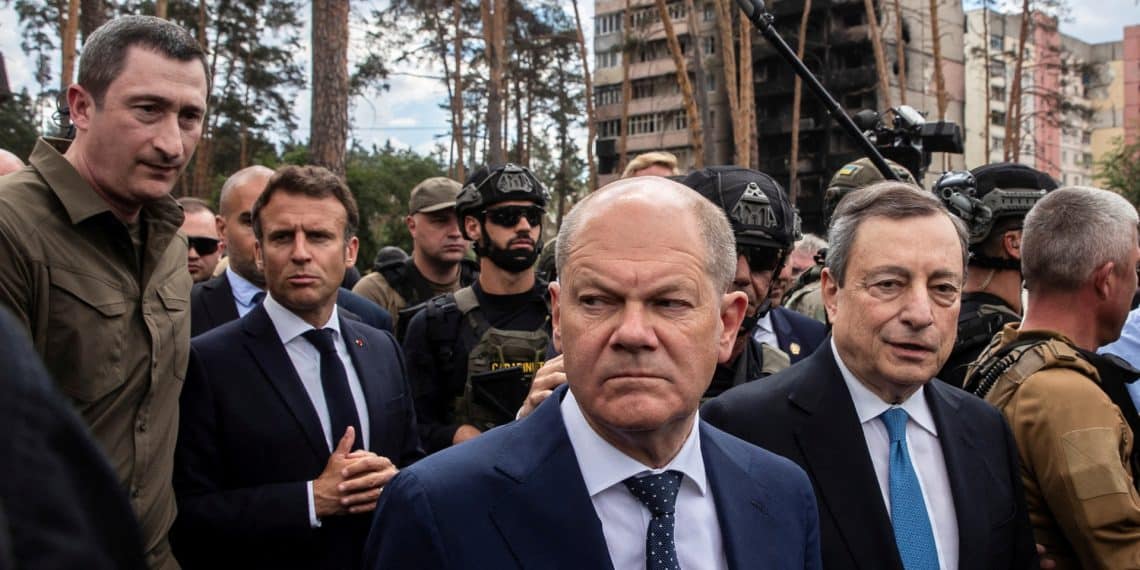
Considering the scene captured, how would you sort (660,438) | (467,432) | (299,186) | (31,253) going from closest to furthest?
1. (660,438)
2. (31,253)
3. (299,186)
4. (467,432)

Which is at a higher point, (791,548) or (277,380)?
(277,380)

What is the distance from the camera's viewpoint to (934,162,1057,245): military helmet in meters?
3.62

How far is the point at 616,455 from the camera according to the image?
1.88m

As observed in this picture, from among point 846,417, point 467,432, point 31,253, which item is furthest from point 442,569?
point 467,432

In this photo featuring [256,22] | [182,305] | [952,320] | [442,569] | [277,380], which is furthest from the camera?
[256,22]

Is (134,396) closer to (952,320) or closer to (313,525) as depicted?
(313,525)

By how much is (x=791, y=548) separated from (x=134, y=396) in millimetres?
1838

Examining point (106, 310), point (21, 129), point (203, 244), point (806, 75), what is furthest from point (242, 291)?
point (21, 129)

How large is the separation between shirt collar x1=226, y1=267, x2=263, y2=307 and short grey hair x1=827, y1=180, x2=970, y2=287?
309 cm

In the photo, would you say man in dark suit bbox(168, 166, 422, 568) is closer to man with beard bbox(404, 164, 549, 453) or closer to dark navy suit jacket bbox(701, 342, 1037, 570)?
man with beard bbox(404, 164, 549, 453)

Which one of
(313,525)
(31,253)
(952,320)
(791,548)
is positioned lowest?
(313,525)

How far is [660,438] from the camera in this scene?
190 cm

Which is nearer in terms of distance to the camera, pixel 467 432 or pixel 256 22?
pixel 467 432

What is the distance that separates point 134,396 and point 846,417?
6.50 feet
